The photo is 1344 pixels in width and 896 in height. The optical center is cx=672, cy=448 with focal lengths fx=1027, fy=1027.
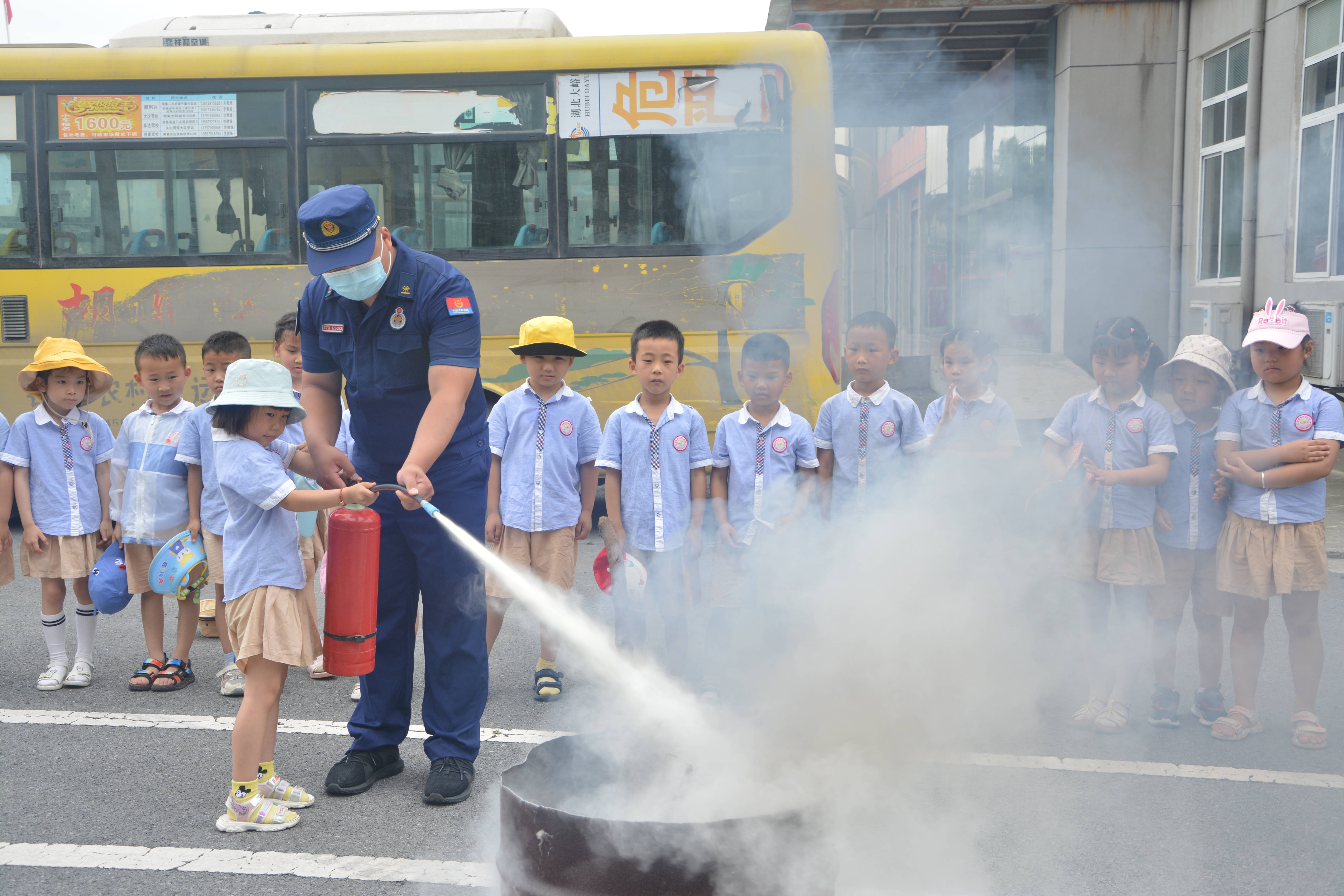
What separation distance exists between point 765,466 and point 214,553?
7.40 ft

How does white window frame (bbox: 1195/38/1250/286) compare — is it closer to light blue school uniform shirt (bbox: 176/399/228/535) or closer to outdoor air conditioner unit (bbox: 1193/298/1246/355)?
outdoor air conditioner unit (bbox: 1193/298/1246/355)

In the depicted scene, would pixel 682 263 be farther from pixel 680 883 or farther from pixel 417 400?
pixel 680 883

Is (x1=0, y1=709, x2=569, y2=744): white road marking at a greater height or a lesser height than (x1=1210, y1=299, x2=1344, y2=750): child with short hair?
lesser

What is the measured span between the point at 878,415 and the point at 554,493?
133cm

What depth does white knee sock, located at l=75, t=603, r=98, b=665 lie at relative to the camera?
437cm

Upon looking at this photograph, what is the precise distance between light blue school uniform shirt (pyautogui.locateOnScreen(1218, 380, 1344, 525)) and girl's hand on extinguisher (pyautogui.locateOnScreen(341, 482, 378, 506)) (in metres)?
2.91

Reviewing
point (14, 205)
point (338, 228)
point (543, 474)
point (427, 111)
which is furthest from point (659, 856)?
point (14, 205)

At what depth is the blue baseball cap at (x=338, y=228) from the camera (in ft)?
9.30

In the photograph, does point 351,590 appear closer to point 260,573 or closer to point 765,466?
point 260,573

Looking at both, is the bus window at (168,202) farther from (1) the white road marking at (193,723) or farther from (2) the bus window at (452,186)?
(1) the white road marking at (193,723)

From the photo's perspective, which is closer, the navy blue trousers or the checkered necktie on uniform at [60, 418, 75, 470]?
the navy blue trousers

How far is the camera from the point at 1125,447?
3.75 meters

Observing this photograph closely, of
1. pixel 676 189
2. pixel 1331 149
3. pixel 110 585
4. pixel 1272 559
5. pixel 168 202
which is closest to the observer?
pixel 1272 559

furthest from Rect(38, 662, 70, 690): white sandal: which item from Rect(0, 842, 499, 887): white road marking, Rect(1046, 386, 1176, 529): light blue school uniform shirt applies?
Rect(1046, 386, 1176, 529): light blue school uniform shirt
